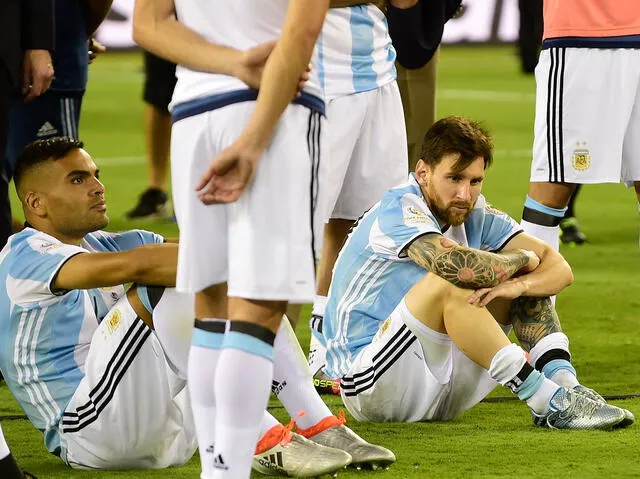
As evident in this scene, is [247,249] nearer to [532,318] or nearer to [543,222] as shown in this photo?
[532,318]

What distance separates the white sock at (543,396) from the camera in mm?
4211

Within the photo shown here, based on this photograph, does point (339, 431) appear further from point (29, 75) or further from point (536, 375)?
point (29, 75)

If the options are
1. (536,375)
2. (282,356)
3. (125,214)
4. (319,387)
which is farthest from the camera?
(125,214)

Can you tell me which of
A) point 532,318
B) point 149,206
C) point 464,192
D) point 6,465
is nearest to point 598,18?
point 464,192

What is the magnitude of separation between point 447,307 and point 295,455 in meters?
0.70

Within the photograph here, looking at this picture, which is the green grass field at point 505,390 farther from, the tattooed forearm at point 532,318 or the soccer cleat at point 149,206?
the tattooed forearm at point 532,318

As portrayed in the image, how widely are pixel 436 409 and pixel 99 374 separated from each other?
3.65ft

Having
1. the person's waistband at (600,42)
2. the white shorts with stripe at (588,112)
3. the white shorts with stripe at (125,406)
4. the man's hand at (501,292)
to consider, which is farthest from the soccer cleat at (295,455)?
the person's waistband at (600,42)

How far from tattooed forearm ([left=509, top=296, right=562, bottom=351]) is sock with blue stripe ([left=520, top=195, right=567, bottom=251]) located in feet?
2.21

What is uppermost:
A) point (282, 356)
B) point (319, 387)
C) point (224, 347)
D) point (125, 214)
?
point (224, 347)

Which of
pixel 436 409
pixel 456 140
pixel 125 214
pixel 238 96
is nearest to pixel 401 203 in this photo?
pixel 456 140

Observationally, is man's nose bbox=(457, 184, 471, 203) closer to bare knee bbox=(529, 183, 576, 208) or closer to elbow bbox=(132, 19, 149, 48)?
bare knee bbox=(529, 183, 576, 208)

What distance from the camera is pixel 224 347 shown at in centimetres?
314

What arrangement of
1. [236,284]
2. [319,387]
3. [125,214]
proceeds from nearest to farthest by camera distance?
[236,284]
[319,387]
[125,214]
